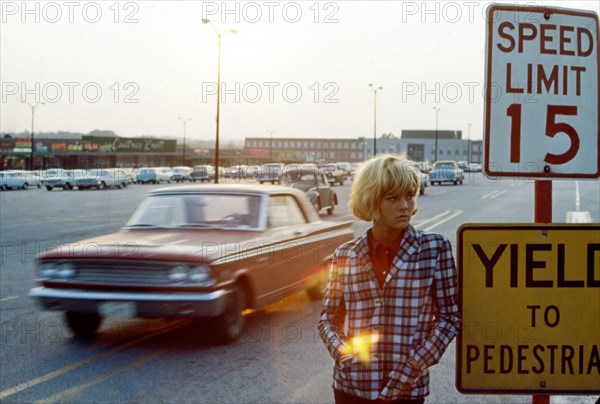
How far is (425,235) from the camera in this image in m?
2.78

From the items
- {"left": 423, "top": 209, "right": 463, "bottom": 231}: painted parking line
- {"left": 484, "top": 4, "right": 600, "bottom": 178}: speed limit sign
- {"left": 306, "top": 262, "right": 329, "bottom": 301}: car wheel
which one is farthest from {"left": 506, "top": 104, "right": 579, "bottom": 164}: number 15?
{"left": 423, "top": 209, "right": 463, "bottom": 231}: painted parking line

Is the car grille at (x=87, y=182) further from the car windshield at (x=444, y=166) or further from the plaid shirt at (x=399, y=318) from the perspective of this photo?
the plaid shirt at (x=399, y=318)

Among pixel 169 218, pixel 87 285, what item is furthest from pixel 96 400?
pixel 169 218

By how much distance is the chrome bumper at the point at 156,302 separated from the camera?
6531 mm

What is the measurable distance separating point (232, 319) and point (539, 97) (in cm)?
470

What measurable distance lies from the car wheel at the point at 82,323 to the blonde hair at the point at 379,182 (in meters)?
4.93

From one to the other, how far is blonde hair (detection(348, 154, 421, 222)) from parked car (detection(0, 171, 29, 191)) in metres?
53.1

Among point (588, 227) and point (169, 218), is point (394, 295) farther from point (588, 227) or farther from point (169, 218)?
point (169, 218)

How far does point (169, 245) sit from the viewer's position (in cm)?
694

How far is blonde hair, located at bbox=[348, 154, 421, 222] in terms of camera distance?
8.96 feet

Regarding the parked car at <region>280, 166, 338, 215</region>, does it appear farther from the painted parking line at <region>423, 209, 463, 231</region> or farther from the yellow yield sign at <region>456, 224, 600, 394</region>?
the yellow yield sign at <region>456, 224, 600, 394</region>

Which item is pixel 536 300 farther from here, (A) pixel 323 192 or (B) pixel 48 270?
(A) pixel 323 192

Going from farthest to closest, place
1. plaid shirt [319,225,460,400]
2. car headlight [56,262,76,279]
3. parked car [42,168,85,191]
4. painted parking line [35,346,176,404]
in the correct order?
parked car [42,168,85,191] → car headlight [56,262,76,279] → painted parking line [35,346,176,404] → plaid shirt [319,225,460,400]

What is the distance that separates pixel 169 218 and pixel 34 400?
3.10 meters
